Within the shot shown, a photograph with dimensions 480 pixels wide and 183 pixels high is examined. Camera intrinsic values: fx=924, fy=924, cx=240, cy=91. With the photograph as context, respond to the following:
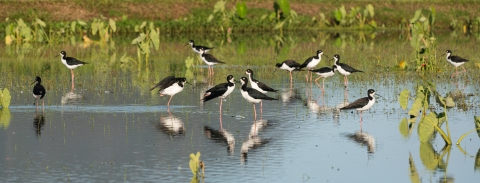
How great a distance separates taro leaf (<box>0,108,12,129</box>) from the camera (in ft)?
60.3

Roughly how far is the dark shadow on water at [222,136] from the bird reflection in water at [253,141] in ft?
0.73

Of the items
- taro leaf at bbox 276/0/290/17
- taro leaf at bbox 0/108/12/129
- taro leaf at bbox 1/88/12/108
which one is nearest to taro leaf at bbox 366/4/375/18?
taro leaf at bbox 276/0/290/17

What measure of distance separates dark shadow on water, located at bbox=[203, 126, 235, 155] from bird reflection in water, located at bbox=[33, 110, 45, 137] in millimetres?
3149

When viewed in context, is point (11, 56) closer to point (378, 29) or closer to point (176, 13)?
point (176, 13)

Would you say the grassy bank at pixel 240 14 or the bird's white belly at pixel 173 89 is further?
the grassy bank at pixel 240 14

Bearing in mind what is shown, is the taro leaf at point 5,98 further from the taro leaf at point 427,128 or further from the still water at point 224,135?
the taro leaf at point 427,128

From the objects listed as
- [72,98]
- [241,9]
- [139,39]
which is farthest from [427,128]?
[241,9]

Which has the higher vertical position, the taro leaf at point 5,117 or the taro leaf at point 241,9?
the taro leaf at point 241,9

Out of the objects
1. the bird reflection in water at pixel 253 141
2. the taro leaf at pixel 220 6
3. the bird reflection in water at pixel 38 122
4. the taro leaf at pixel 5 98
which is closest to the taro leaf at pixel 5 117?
the taro leaf at pixel 5 98

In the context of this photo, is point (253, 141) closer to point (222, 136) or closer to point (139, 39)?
point (222, 136)

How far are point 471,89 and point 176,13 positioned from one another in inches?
1505

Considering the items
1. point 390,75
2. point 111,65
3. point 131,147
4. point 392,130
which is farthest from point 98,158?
point 111,65

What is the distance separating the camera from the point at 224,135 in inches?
679

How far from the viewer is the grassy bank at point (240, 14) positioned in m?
56.8
